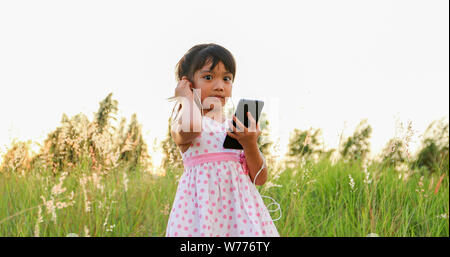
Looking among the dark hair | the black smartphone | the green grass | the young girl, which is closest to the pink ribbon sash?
the young girl

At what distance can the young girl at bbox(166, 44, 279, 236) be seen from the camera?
2254mm

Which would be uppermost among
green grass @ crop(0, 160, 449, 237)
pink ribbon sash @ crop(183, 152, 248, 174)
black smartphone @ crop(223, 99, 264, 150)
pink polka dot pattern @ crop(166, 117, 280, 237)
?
black smartphone @ crop(223, 99, 264, 150)

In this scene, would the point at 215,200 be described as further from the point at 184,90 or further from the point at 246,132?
the point at 184,90

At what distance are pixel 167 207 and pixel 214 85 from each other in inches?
60.4

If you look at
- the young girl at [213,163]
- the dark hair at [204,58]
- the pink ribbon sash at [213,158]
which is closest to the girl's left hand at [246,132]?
the young girl at [213,163]

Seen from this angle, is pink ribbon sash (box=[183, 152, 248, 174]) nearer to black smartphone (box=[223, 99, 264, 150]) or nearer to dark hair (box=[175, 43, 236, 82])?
black smartphone (box=[223, 99, 264, 150])

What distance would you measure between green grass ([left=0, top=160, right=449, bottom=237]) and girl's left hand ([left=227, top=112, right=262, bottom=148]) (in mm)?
1111

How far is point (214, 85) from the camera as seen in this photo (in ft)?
8.02

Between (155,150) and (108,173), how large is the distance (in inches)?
20.7

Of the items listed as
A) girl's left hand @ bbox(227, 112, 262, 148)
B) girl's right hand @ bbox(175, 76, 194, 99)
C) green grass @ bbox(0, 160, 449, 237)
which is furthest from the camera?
green grass @ bbox(0, 160, 449, 237)

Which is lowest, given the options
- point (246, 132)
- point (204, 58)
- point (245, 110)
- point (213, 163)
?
point (213, 163)

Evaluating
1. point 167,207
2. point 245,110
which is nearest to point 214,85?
point 245,110

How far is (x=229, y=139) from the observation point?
232 cm

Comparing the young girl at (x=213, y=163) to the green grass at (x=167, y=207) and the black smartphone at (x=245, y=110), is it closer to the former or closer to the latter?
the black smartphone at (x=245, y=110)
